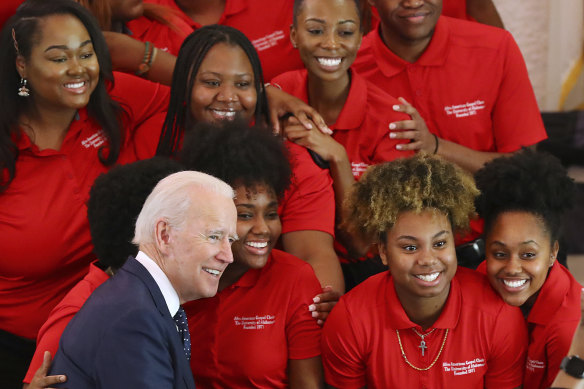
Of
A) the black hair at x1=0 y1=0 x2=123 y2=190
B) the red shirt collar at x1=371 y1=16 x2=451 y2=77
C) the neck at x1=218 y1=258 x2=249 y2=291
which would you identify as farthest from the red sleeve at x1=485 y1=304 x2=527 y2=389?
the black hair at x1=0 y1=0 x2=123 y2=190

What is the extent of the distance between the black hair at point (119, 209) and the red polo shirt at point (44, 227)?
540 mm

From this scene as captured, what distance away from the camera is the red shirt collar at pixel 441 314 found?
2527mm

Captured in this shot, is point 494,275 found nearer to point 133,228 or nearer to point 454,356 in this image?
point 454,356

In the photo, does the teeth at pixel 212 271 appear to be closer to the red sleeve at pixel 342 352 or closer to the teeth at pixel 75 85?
the red sleeve at pixel 342 352

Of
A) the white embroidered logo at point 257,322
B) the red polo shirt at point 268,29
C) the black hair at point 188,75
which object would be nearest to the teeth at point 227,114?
the black hair at point 188,75

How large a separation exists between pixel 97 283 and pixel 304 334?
24.9 inches

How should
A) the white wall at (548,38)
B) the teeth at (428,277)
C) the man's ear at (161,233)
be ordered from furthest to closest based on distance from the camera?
the white wall at (548,38) → the teeth at (428,277) → the man's ear at (161,233)

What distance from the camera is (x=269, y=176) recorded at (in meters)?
2.69

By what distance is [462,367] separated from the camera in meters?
2.53

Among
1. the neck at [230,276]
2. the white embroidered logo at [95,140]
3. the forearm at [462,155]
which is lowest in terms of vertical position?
the neck at [230,276]

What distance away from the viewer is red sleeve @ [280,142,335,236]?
2.99m

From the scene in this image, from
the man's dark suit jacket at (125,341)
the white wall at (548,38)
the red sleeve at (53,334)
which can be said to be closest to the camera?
the man's dark suit jacket at (125,341)

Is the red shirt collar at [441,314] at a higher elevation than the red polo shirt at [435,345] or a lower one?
higher

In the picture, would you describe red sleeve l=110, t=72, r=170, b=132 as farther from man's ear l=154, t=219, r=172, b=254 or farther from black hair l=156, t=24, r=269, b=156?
man's ear l=154, t=219, r=172, b=254
